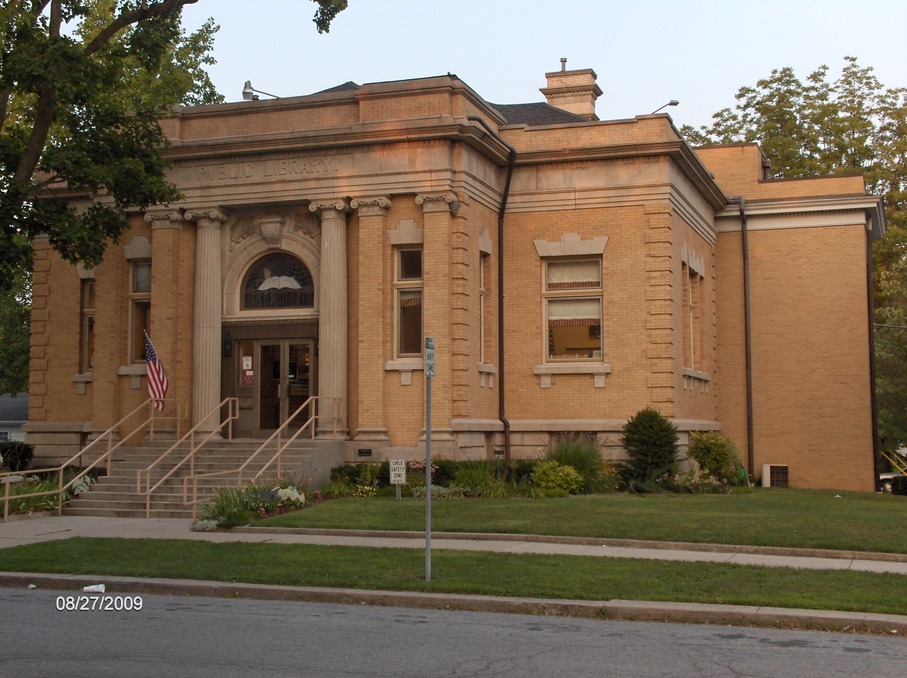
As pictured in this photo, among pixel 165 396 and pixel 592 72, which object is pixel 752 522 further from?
pixel 592 72

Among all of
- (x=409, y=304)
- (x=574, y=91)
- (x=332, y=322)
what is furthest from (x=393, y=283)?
(x=574, y=91)

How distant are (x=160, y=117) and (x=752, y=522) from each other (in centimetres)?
1409

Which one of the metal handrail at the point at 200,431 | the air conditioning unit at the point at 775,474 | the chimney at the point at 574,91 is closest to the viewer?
the metal handrail at the point at 200,431

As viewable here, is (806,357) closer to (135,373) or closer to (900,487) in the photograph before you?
(900,487)

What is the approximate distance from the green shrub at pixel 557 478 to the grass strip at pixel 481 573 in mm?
7945

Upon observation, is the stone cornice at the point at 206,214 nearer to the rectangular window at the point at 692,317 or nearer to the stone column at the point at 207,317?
the stone column at the point at 207,317

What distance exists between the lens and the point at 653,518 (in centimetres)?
→ 1752

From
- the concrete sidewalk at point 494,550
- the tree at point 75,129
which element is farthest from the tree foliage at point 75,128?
the concrete sidewalk at point 494,550

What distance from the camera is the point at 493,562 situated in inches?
531

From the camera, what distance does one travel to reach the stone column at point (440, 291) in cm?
2305

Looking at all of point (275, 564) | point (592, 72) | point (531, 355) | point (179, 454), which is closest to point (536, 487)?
point (531, 355)

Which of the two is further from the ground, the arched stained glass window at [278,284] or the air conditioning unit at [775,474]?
the arched stained glass window at [278,284]

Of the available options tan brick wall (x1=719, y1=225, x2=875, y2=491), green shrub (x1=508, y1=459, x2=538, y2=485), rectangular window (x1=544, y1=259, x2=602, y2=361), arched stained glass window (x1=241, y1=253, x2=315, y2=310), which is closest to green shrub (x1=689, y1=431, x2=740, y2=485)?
rectangular window (x1=544, y1=259, x2=602, y2=361)
